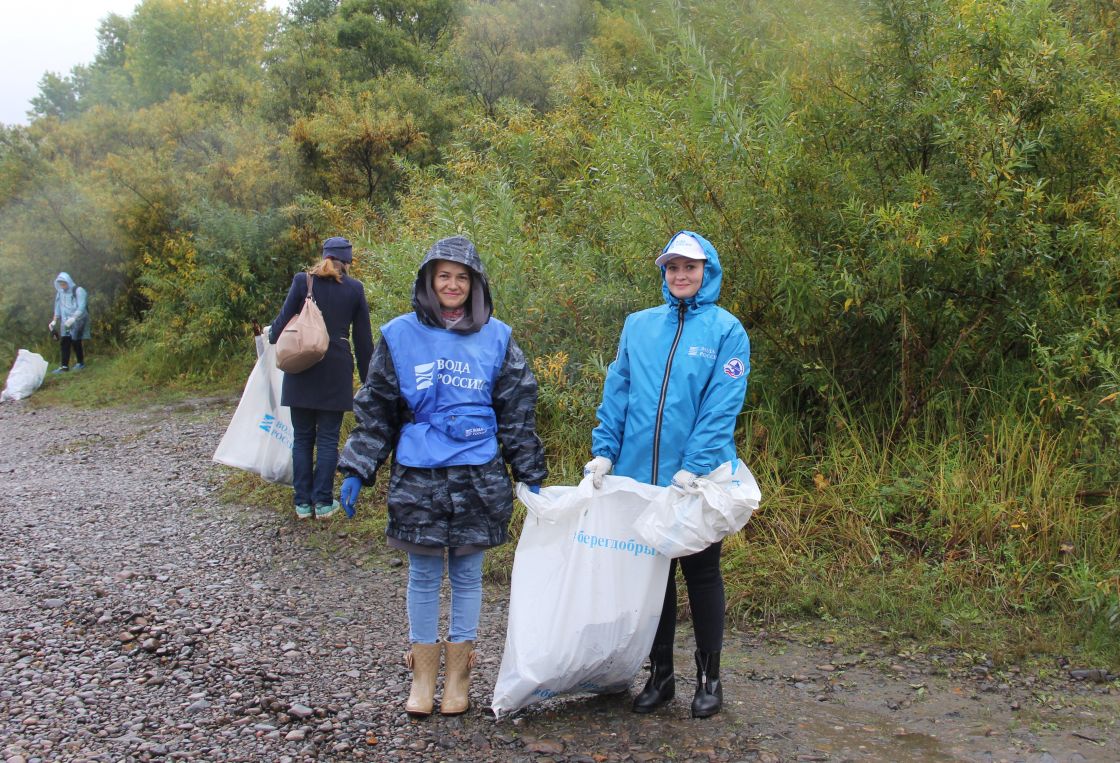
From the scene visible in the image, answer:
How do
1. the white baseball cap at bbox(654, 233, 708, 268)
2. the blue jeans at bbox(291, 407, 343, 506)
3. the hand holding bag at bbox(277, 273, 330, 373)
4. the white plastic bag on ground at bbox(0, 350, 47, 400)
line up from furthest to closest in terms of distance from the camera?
the white plastic bag on ground at bbox(0, 350, 47, 400) → the blue jeans at bbox(291, 407, 343, 506) → the hand holding bag at bbox(277, 273, 330, 373) → the white baseball cap at bbox(654, 233, 708, 268)

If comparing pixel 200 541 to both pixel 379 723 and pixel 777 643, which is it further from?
pixel 777 643

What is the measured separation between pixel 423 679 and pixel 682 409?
1.42 meters

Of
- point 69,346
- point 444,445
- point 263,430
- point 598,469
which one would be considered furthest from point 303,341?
point 69,346

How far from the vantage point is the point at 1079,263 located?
479cm

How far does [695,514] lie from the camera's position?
3.28m

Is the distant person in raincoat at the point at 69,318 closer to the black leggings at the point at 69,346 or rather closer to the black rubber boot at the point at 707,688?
the black leggings at the point at 69,346

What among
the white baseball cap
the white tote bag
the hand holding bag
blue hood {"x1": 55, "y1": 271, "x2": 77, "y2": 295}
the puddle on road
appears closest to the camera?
the puddle on road

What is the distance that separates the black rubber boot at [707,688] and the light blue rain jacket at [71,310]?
13.4 meters

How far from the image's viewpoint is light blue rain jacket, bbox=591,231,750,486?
3393 millimetres

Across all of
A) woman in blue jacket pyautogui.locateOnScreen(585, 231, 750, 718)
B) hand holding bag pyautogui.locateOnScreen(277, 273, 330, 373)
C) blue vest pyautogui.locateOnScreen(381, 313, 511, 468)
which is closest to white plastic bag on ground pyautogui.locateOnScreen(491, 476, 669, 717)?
woman in blue jacket pyautogui.locateOnScreen(585, 231, 750, 718)

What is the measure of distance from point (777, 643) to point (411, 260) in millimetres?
4166

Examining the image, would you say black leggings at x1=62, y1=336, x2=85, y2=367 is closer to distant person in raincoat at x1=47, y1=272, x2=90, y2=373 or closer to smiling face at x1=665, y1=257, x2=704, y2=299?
distant person in raincoat at x1=47, y1=272, x2=90, y2=373

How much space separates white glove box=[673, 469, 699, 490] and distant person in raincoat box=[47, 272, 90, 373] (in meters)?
13.4

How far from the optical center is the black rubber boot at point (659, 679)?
361cm
